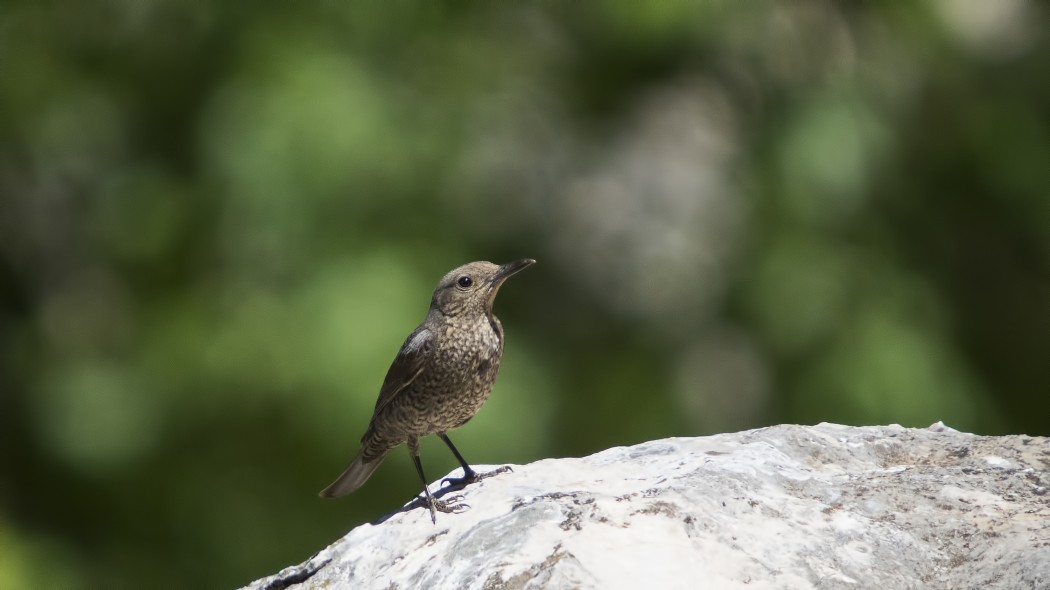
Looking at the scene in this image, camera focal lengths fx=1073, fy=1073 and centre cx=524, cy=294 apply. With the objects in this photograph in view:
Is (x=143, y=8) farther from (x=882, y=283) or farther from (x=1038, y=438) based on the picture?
(x=1038, y=438)

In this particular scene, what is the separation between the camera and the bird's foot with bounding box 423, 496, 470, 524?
3453 millimetres

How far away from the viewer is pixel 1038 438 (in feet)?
11.9

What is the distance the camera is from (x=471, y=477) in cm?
410

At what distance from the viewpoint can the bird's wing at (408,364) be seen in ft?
14.0

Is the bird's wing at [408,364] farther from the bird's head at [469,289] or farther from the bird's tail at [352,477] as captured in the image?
the bird's tail at [352,477]

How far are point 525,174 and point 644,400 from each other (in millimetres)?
1853

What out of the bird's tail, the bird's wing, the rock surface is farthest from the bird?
the rock surface

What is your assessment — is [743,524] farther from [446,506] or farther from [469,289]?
[469,289]

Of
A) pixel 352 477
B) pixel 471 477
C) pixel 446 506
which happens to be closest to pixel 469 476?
pixel 471 477

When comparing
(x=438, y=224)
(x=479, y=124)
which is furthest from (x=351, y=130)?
(x=479, y=124)

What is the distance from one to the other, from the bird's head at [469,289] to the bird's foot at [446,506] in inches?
36.0

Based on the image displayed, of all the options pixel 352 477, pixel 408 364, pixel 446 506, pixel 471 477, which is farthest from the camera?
pixel 352 477

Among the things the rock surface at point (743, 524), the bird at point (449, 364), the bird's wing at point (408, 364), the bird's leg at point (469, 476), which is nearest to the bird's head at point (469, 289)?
the bird at point (449, 364)

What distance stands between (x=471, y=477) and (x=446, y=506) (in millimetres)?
583
